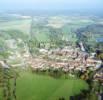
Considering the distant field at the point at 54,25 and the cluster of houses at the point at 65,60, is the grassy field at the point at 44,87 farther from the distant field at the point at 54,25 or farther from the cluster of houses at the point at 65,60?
the distant field at the point at 54,25

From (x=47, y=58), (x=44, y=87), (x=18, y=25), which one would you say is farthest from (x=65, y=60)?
(x=18, y=25)

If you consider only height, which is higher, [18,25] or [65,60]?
[18,25]

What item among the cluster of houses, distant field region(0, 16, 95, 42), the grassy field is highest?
distant field region(0, 16, 95, 42)

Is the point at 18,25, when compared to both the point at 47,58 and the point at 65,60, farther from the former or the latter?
the point at 65,60

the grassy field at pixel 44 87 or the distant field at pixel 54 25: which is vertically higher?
the distant field at pixel 54 25

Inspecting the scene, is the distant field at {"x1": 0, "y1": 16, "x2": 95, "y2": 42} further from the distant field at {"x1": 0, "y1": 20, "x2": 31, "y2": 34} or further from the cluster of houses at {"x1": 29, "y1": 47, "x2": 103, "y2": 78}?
the cluster of houses at {"x1": 29, "y1": 47, "x2": 103, "y2": 78}

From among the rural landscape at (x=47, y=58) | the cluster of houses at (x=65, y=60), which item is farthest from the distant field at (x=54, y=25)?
the cluster of houses at (x=65, y=60)

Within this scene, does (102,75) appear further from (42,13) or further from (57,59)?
(42,13)

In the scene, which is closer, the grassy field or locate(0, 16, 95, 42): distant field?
the grassy field

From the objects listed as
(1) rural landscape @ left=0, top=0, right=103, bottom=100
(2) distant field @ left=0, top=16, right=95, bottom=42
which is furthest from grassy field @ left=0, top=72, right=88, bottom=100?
(2) distant field @ left=0, top=16, right=95, bottom=42
